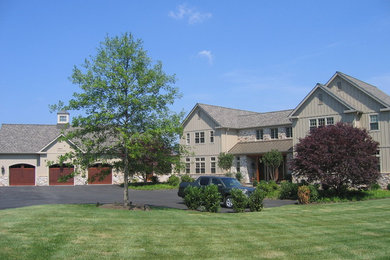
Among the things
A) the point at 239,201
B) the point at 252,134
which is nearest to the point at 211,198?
the point at 239,201

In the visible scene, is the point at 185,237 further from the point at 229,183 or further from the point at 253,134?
the point at 253,134

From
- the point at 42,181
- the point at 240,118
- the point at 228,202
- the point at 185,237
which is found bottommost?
the point at 228,202

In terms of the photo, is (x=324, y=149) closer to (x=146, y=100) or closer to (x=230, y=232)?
(x=146, y=100)

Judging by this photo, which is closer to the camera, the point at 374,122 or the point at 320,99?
the point at 374,122

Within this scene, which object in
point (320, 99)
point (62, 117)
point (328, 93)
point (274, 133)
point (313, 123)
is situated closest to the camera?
point (328, 93)

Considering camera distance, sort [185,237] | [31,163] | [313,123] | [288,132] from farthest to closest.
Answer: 1. [31,163]
2. [288,132]
3. [313,123]
4. [185,237]

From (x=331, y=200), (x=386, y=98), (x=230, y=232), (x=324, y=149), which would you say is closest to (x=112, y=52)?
(x=230, y=232)

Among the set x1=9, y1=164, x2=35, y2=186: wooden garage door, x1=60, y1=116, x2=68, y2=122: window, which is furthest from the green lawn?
x1=60, y1=116, x2=68, y2=122: window

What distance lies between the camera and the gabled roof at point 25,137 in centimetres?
4531

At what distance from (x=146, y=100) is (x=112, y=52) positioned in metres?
2.77

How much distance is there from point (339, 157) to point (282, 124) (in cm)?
1593

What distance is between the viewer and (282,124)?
3969 cm

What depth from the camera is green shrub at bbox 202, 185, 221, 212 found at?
17953 millimetres

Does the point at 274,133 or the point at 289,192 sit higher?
→ the point at 274,133
